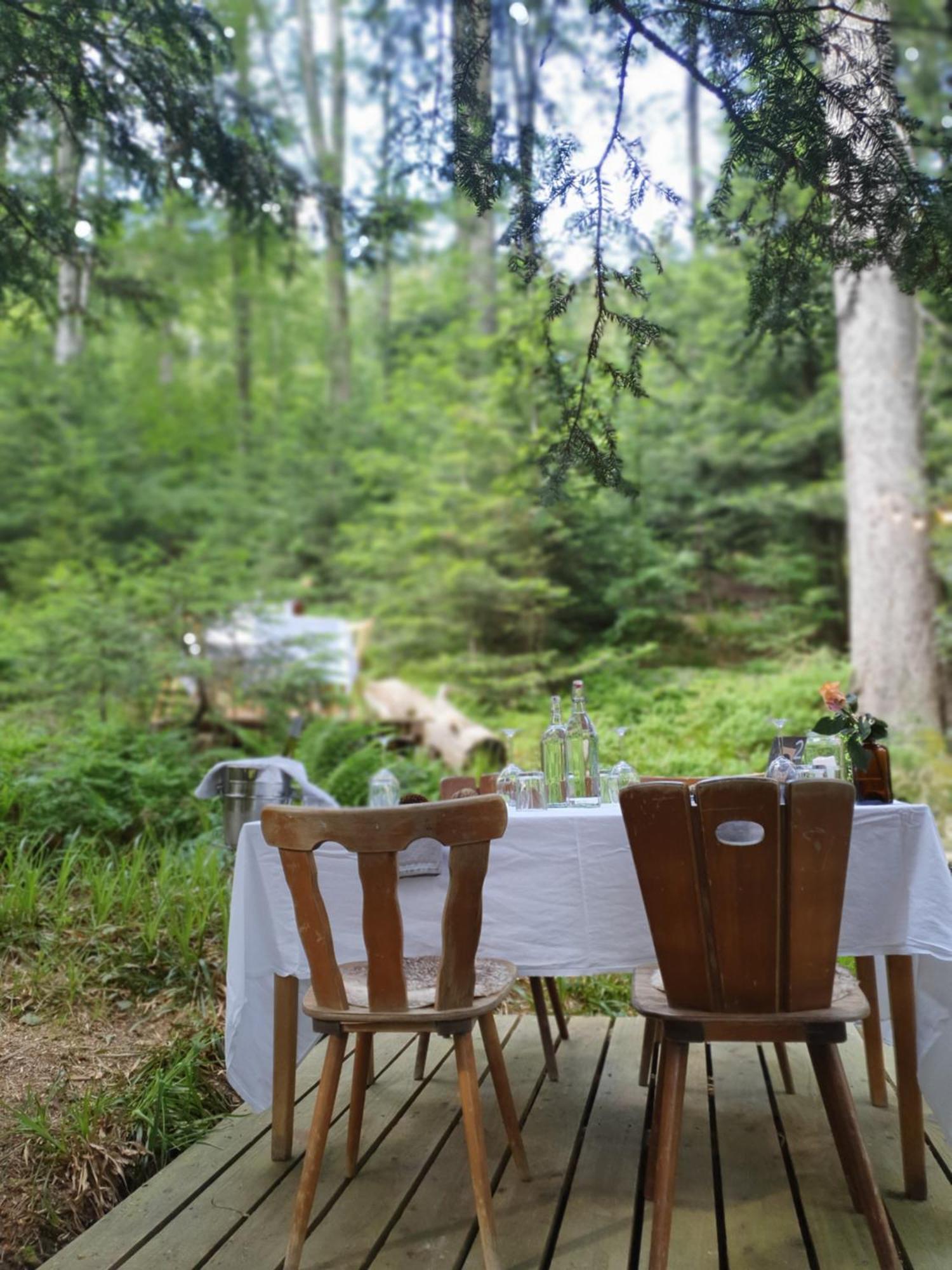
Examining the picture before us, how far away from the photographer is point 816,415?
11.4 metres

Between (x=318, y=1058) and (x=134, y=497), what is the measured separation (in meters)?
13.0

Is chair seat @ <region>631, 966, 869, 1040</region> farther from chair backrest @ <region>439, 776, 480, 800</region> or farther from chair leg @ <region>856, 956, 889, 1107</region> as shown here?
chair backrest @ <region>439, 776, 480, 800</region>

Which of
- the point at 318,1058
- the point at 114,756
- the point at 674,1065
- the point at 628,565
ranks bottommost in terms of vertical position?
the point at 318,1058

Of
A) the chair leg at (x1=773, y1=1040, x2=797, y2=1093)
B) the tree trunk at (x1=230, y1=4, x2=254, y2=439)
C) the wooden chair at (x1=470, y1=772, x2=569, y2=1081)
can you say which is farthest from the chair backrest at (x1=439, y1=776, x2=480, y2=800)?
the tree trunk at (x1=230, y1=4, x2=254, y2=439)

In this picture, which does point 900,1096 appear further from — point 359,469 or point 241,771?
point 359,469

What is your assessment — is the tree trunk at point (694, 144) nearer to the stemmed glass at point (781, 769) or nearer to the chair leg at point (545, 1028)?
the stemmed glass at point (781, 769)

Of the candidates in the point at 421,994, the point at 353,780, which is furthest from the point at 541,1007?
the point at 353,780

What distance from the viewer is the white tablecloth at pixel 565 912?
7.95 feet

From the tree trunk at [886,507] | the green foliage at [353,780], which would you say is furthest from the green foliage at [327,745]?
the tree trunk at [886,507]

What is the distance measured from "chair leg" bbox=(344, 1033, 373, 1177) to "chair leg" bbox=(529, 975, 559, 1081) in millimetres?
657

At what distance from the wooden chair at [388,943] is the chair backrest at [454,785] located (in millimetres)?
880

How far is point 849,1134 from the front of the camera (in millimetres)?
2061

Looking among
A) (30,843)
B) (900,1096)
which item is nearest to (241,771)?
(30,843)

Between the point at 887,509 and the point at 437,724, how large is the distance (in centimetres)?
458
